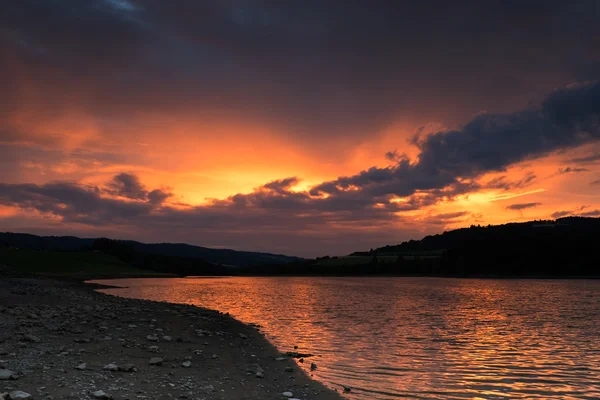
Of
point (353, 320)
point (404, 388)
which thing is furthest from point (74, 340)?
point (353, 320)

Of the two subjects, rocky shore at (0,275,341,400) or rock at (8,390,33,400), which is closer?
rock at (8,390,33,400)

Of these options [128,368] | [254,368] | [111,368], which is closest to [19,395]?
[111,368]

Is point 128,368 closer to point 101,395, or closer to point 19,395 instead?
point 101,395

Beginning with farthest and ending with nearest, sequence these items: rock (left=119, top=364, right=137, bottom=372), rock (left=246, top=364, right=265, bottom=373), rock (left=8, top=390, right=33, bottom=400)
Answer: rock (left=246, top=364, right=265, bottom=373)
rock (left=119, top=364, right=137, bottom=372)
rock (left=8, top=390, right=33, bottom=400)

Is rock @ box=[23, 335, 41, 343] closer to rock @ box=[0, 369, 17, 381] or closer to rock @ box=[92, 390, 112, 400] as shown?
rock @ box=[0, 369, 17, 381]

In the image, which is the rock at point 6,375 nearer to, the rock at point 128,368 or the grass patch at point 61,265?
the rock at point 128,368

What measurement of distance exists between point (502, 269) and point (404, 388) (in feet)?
671

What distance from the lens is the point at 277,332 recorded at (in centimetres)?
3114

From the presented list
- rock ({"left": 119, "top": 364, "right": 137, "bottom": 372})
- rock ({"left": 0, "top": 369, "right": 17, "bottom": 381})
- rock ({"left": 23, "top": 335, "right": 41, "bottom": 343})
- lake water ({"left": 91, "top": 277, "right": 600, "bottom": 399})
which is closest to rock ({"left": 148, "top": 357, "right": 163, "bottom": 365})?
rock ({"left": 119, "top": 364, "right": 137, "bottom": 372})

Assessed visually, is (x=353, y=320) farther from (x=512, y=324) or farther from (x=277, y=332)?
(x=512, y=324)

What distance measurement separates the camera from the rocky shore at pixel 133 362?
12.7m

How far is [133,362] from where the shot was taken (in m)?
16.5

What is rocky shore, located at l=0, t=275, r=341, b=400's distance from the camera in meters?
12.7

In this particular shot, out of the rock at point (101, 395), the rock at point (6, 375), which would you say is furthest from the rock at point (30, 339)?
the rock at point (101, 395)
